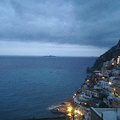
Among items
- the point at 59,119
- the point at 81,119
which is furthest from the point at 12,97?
the point at 81,119

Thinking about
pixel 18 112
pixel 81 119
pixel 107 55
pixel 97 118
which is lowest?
pixel 18 112

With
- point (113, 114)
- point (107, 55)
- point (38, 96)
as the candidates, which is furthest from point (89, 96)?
point (107, 55)

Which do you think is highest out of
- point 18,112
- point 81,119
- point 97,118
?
point 97,118

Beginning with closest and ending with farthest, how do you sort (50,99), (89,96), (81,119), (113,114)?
(113,114) → (81,119) → (89,96) → (50,99)

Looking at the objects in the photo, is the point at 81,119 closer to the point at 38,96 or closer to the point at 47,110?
the point at 47,110

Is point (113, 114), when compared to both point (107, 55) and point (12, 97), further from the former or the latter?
point (107, 55)

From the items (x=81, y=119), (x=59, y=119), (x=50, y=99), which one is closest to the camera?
(x=81, y=119)

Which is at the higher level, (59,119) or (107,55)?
(107,55)

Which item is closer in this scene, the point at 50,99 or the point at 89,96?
the point at 89,96

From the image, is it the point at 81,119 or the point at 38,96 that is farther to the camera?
the point at 38,96
